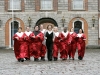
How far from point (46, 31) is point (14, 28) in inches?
785

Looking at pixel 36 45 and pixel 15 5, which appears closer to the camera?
pixel 36 45

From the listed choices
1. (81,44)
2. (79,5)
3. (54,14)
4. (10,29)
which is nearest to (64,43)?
(81,44)

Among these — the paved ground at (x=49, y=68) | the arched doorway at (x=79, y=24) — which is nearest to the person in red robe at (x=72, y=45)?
the paved ground at (x=49, y=68)

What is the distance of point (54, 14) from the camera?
39.0 meters

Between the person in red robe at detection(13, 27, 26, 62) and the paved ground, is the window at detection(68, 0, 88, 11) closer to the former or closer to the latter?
the person in red robe at detection(13, 27, 26, 62)

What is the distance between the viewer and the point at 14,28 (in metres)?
39.7

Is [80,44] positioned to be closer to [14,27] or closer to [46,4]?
[46,4]

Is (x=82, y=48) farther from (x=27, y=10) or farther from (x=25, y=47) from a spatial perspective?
(x=27, y=10)

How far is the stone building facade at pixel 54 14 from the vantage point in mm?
38938

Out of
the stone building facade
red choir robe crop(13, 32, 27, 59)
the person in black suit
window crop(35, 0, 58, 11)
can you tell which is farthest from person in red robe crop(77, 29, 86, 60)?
window crop(35, 0, 58, 11)

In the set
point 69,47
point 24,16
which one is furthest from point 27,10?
point 69,47

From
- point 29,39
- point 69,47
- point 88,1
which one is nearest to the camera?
point 29,39

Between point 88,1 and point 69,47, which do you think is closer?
point 69,47

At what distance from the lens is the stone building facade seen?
38.9m
